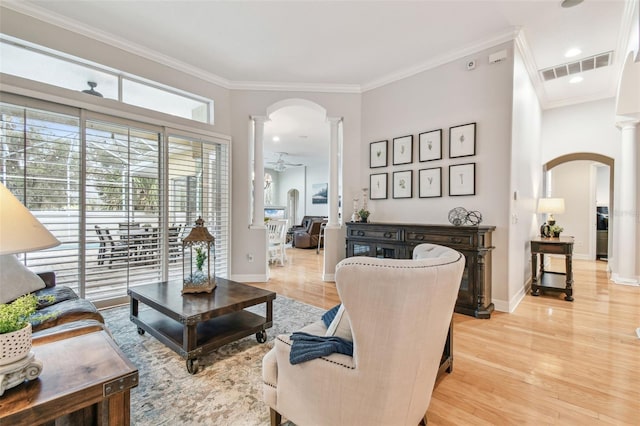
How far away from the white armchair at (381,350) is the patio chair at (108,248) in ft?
9.84

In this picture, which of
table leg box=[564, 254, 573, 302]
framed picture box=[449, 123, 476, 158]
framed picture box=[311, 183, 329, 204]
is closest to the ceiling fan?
framed picture box=[311, 183, 329, 204]

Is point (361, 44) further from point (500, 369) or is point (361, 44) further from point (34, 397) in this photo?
point (34, 397)

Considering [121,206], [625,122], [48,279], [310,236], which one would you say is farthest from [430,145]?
[310,236]

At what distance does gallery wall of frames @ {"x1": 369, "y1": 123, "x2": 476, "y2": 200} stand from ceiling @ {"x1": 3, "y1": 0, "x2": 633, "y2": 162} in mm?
954

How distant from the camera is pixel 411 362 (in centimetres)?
119

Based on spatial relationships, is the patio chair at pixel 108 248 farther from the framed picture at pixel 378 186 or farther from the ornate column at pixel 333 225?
the framed picture at pixel 378 186

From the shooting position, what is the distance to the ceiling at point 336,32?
291 centimetres

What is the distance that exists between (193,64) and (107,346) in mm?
3921

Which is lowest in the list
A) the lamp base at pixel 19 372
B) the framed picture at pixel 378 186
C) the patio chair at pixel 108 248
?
the lamp base at pixel 19 372

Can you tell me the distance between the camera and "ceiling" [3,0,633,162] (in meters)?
2.91

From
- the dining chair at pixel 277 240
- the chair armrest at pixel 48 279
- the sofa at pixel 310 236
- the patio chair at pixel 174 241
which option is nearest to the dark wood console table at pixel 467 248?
the patio chair at pixel 174 241

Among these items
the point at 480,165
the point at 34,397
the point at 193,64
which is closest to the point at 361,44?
the point at 480,165

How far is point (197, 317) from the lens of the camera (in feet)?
6.66

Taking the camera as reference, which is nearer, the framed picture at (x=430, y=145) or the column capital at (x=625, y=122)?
the framed picture at (x=430, y=145)
